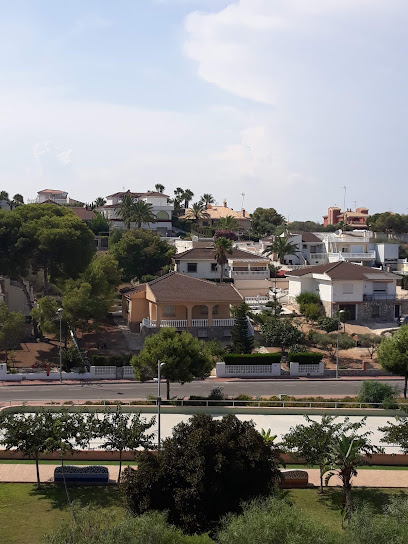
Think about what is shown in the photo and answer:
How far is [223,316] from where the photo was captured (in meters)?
59.8

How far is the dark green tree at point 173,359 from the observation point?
3984 cm

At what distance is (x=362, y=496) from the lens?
28.0 m

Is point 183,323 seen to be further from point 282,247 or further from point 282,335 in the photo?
point 282,247

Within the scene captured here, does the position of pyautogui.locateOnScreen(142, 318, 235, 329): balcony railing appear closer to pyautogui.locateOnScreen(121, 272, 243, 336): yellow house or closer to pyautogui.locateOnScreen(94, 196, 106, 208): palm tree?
pyautogui.locateOnScreen(121, 272, 243, 336): yellow house

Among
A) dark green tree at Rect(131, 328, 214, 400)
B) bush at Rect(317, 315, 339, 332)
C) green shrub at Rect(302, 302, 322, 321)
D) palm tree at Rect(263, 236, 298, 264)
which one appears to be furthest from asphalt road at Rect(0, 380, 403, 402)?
palm tree at Rect(263, 236, 298, 264)

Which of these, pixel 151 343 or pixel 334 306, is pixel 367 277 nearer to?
pixel 334 306

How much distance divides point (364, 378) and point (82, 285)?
23773 millimetres

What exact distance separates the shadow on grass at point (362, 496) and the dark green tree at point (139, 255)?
52.8 meters

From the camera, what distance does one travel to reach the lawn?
2434 centimetres

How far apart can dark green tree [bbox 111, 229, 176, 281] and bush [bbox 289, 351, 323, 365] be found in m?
32.5

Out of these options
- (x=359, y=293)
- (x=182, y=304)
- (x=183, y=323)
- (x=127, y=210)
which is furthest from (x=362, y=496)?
(x=127, y=210)

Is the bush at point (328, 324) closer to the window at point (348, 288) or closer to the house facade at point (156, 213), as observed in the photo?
the window at point (348, 288)

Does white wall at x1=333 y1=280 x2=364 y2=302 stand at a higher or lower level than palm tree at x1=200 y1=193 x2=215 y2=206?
lower

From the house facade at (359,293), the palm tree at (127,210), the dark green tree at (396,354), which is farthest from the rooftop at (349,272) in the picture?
the palm tree at (127,210)
